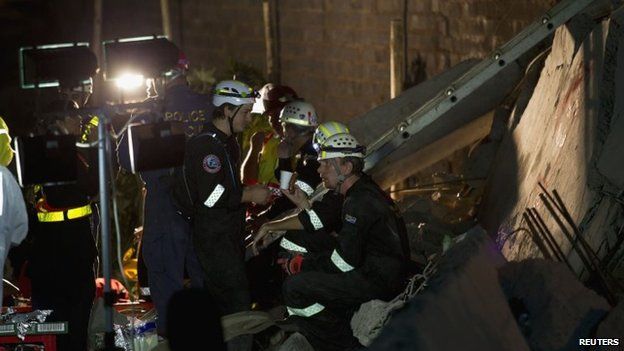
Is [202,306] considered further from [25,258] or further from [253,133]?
[253,133]

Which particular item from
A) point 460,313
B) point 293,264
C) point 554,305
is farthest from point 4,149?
point 554,305

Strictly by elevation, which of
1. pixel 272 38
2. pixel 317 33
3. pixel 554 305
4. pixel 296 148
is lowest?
pixel 554 305

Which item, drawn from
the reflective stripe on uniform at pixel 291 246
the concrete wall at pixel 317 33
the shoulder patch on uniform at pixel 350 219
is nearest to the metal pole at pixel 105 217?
the shoulder patch on uniform at pixel 350 219

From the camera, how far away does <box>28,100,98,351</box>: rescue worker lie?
314 inches

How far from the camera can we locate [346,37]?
1514 cm

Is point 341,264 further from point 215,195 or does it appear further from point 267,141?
point 267,141

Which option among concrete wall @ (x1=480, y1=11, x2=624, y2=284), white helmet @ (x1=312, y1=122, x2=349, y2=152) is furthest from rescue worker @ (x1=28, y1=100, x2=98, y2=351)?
concrete wall @ (x1=480, y1=11, x2=624, y2=284)

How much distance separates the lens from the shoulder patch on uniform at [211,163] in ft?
26.3

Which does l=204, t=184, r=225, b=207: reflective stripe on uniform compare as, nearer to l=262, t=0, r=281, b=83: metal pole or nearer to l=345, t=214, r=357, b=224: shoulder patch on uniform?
l=345, t=214, r=357, b=224: shoulder patch on uniform

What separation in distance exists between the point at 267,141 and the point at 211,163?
2.06 m

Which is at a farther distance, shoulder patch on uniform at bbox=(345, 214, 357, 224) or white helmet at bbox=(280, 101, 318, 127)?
white helmet at bbox=(280, 101, 318, 127)

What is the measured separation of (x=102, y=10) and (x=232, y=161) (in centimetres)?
1271

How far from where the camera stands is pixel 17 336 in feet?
24.6

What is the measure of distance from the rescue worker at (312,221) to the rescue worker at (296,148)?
276 millimetres
